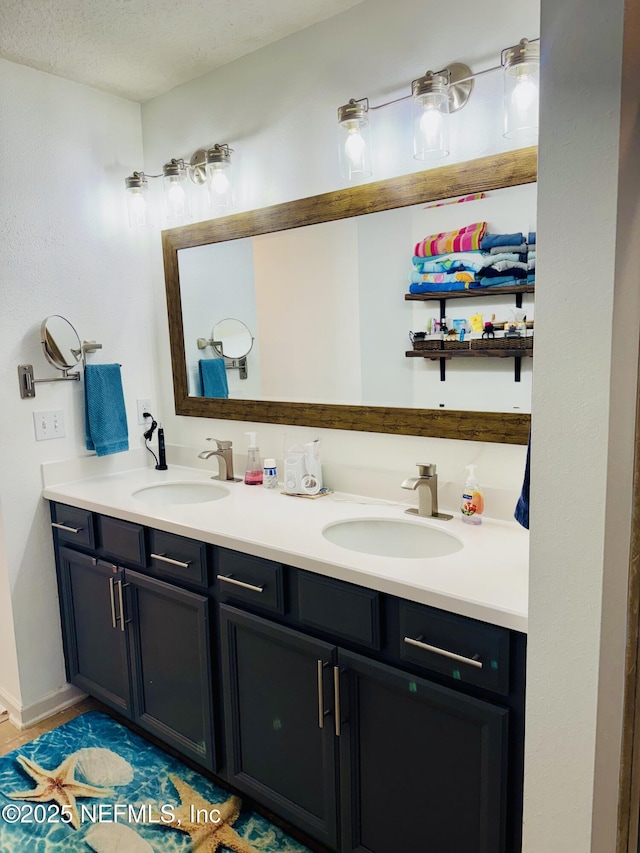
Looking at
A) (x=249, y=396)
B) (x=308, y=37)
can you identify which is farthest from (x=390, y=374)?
(x=308, y=37)

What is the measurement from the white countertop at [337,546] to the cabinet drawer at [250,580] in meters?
0.03

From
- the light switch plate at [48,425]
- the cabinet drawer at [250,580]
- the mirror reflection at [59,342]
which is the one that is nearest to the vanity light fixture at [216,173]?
the mirror reflection at [59,342]

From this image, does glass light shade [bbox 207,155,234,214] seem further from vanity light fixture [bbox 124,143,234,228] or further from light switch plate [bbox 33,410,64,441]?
light switch plate [bbox 33,410,64,441]

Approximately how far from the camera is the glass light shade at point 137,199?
2510 millimetres

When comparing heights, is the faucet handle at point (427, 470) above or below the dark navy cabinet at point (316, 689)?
above

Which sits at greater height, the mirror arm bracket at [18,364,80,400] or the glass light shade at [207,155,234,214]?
the glass light shade at [207,155,234,214]

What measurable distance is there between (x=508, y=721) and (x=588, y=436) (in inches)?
25.4

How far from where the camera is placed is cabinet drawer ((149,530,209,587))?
1874 mm

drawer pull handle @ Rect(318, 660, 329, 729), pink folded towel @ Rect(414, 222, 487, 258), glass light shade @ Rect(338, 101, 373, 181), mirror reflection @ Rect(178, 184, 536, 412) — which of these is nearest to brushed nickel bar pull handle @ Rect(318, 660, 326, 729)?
drawer pull handle @ Rect(318, 660, 329, 729)

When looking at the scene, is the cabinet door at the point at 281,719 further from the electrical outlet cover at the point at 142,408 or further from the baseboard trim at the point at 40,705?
the electrical outlet cover at the point at 142,408

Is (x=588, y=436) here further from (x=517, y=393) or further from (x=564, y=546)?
(x=517, y=393)

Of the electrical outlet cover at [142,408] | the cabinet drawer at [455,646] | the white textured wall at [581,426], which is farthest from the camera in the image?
the electrical outlet cover at [142,408]

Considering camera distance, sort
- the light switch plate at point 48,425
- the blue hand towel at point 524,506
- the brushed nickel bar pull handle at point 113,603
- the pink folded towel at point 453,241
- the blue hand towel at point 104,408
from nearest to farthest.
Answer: the blue hand towel at point 524,506 → the pink folded towel at point 453,241 → the brushed nickel bar pull handle at point 113,603 → the light switch plate at point 48,425 → the blue hand towel at point 104,408

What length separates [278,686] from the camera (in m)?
1.72
